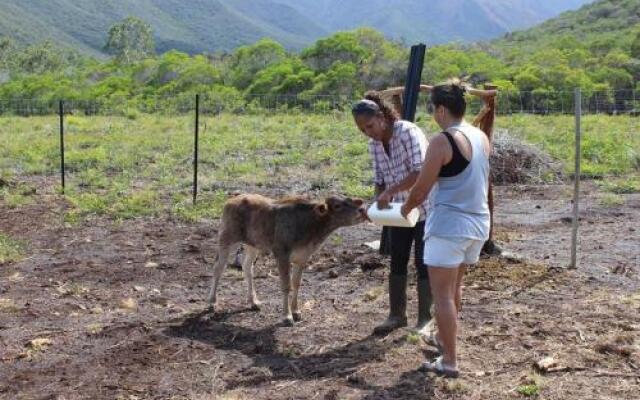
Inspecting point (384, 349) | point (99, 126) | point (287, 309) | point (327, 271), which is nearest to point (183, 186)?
point (327, 271)

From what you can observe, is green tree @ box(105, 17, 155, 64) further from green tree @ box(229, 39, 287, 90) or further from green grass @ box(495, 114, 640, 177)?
green grass @ box(495, 114, 640, 177)

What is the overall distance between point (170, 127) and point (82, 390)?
1982cm

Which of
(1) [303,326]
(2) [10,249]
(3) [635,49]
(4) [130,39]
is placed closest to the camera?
(1) [303,326]

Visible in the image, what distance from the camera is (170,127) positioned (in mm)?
25000

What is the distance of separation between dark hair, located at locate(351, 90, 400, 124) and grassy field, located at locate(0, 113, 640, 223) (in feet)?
21.5

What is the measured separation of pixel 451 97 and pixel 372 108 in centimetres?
97

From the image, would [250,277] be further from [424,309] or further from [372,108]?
[372,108]

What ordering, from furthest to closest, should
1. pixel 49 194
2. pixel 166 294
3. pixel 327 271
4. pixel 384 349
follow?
1. pixel 49 194
2. pixel 327 271
3. pixel 166 294
4. pixel 384 349

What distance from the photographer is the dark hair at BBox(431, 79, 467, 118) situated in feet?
16.9

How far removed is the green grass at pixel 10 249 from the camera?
9906 mm

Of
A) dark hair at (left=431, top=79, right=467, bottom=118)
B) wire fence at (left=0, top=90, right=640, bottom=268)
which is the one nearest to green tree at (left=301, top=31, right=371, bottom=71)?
wire fence at (left=0, top=90, right=640, bottom=268)

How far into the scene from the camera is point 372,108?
5996mm

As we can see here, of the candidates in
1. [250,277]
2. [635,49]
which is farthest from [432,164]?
[635,49]

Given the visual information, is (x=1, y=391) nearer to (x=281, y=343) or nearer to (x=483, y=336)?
(x=281, y=343)
